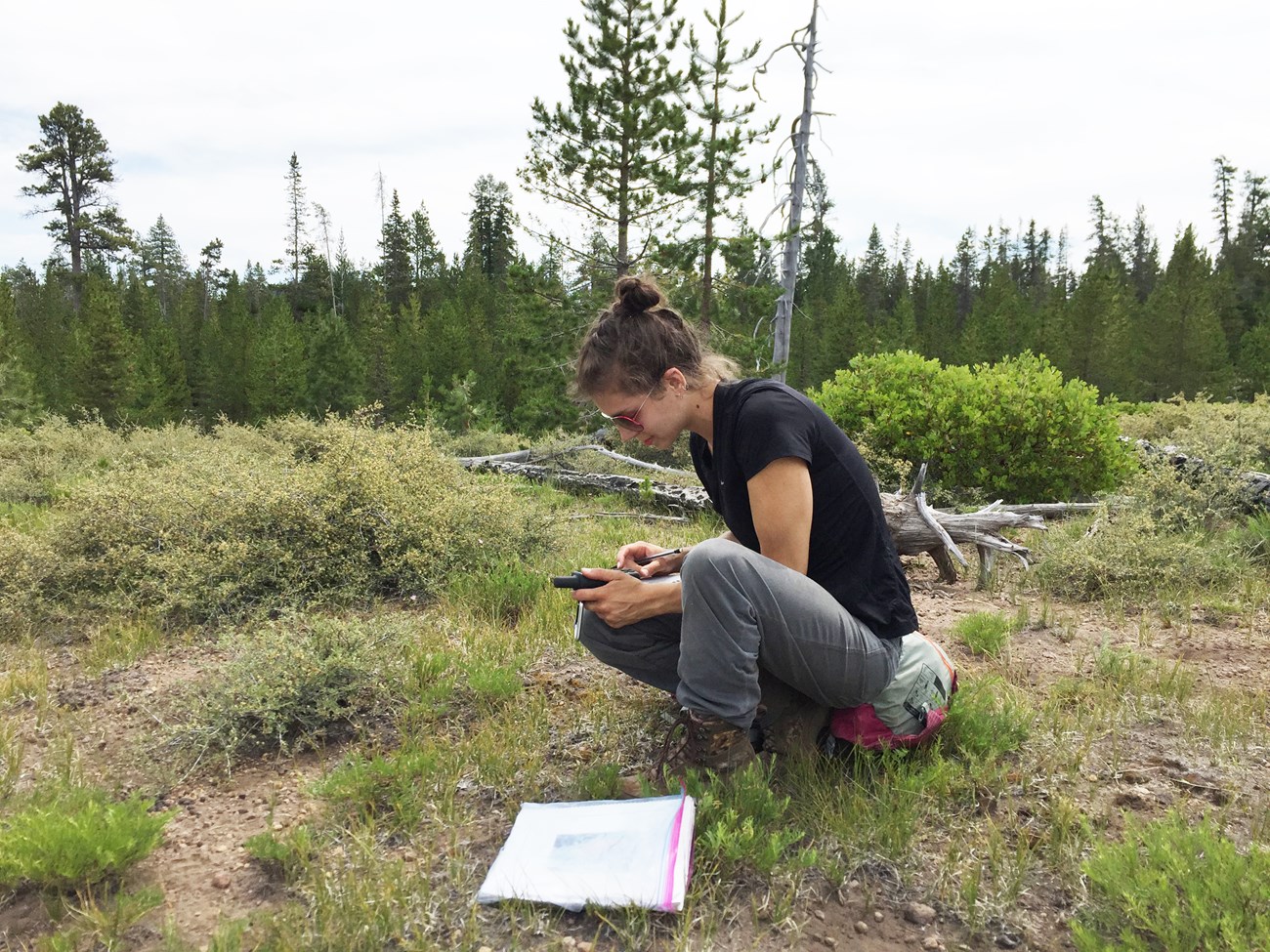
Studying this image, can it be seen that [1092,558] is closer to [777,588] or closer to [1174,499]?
[1174,499]

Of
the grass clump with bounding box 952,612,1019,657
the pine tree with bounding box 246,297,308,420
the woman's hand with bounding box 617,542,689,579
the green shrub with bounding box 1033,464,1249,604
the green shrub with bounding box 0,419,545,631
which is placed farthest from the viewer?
the pine tree with bounding box 246,297,308,420

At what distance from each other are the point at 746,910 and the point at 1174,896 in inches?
38.1

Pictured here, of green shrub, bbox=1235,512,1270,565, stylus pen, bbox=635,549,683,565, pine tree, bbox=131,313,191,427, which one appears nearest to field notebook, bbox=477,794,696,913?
stylus pen, bbox=635,549,683,565

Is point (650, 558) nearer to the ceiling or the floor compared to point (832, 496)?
nearer to the floor

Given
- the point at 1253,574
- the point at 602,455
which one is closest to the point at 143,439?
the point at 602,455

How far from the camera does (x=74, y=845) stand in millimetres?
2027

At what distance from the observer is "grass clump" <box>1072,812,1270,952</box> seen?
5.53 feet

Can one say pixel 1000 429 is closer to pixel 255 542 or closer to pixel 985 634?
pixel 985 634

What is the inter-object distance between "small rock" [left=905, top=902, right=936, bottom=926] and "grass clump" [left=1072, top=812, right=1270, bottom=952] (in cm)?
32

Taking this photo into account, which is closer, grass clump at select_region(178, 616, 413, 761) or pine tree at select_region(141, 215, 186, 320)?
grass clump at select_region(178, 616, 413, 761)

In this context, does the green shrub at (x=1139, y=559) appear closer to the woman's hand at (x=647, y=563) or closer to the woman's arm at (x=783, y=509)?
the woman's hand at (x=647, y=563)

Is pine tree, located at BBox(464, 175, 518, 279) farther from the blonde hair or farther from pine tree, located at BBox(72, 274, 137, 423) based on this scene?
the blonde hair

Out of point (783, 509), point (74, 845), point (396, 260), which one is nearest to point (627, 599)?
point (783, 509)

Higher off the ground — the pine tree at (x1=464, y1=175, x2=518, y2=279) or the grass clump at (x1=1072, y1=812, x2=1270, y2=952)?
the pine tree at (x1=464, y1=175, x2=518, y2=279)
